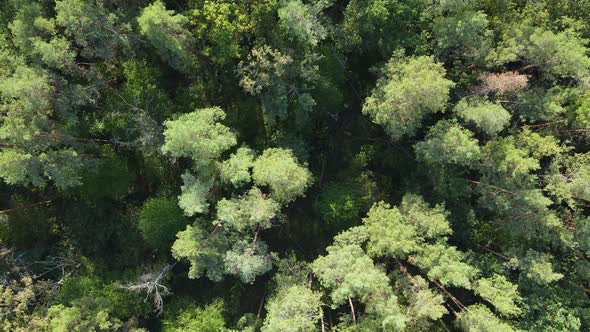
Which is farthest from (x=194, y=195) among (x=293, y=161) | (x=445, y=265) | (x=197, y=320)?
(x=445, y=265)

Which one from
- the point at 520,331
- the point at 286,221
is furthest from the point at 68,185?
the point at 520,331

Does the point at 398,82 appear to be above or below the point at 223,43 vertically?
below

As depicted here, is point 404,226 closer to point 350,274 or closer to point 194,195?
point 350,274

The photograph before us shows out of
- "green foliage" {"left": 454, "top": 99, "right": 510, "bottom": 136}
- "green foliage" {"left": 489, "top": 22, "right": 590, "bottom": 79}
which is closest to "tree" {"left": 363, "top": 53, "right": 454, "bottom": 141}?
"green foliage" {"left": 454, "top": 99, "right": 510, "bottom": 136}

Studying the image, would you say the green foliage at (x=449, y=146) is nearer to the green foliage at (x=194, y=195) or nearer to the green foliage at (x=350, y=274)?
the green foliage at (x=350, y=274)

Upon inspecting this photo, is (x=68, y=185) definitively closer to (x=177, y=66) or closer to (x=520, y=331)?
(x=177, y=66)

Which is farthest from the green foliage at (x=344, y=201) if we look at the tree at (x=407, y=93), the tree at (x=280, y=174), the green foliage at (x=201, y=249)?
the green foliage at (x=201, y=249)
